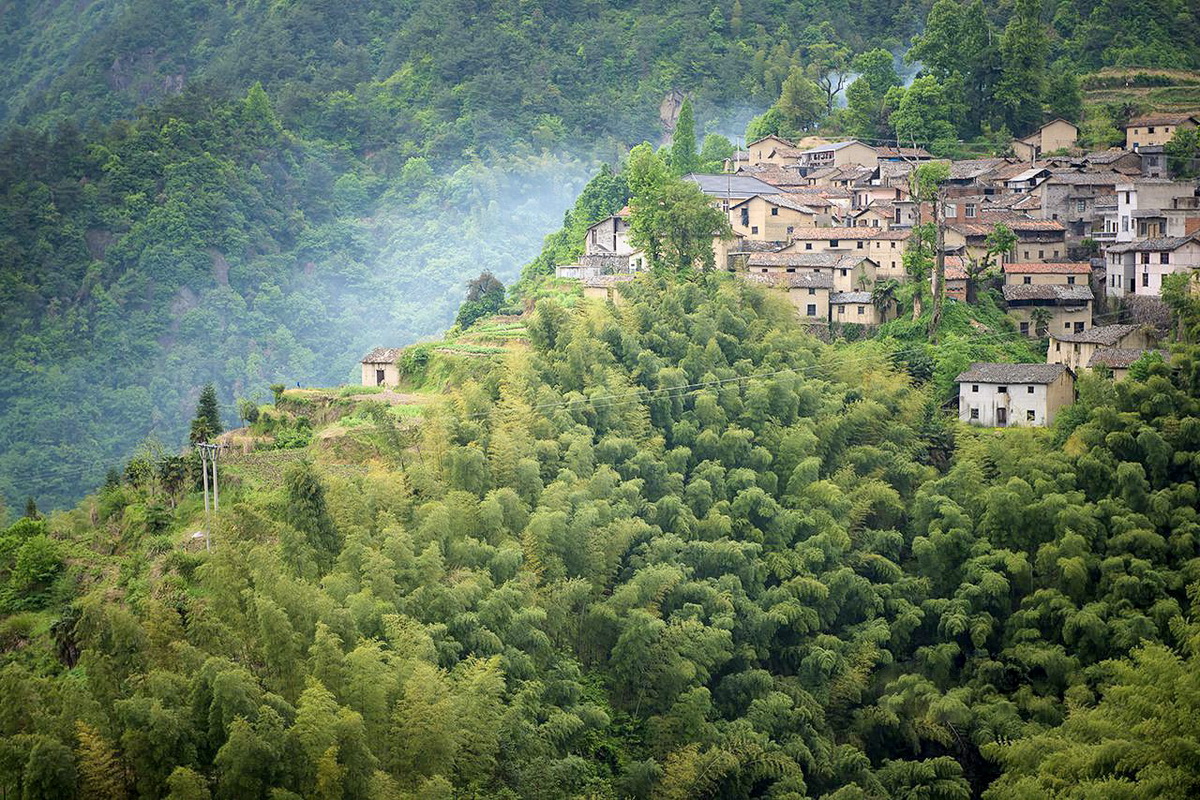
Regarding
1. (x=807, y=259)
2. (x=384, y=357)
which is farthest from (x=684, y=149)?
(x=384, y=357)

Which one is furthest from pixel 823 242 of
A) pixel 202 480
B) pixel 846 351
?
pixel 202 480

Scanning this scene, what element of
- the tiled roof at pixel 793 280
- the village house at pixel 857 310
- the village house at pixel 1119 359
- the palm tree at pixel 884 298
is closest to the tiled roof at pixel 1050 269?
the palm tree at pixel 884 298

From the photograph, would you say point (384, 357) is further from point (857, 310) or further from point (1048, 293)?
point (1048, 293)

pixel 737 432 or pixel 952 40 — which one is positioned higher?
pixel 952 40

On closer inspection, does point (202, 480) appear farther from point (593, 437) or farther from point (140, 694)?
point (140, 694)

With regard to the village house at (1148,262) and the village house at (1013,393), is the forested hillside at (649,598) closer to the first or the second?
the village house at (1013,393)

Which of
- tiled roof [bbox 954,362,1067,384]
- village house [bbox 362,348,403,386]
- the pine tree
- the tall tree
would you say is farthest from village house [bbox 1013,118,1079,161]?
village house [bbox 362,348,403,386]
